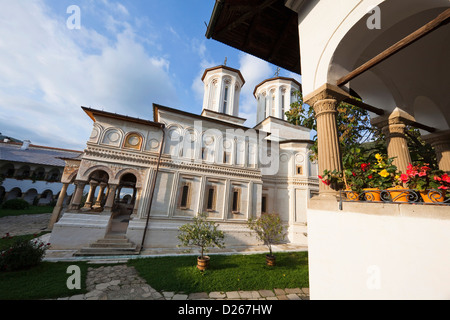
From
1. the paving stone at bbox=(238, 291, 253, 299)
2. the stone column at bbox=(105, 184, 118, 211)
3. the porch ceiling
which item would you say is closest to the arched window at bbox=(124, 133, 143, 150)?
the stone column at bbox=(105, 184, 118, 211)

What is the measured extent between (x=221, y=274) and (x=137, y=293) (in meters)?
3.10

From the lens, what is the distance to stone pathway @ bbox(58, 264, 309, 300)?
5.05 metres

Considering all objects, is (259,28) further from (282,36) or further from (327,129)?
(327,129)

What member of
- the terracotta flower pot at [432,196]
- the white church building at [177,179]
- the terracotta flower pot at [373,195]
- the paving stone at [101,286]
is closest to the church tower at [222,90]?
the white church building at [177,179]

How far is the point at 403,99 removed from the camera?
4.47 m

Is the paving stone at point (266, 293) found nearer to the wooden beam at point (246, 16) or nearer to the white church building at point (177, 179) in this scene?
the white church building at point (177, 179)

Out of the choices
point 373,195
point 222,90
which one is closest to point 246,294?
point 373,195

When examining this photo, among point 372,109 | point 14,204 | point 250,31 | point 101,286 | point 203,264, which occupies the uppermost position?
point 250,31

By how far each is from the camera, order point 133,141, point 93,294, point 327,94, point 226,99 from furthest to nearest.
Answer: point 226,99 → point 133,141 → point 93,294 → point 327,94

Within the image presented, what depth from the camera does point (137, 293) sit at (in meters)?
5.23

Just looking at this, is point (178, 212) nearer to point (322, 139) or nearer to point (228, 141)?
point (228, 141)

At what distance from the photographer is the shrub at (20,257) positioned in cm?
595

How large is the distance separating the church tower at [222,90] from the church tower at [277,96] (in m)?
3.64

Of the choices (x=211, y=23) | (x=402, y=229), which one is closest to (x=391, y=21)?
(x=402, y=229)
